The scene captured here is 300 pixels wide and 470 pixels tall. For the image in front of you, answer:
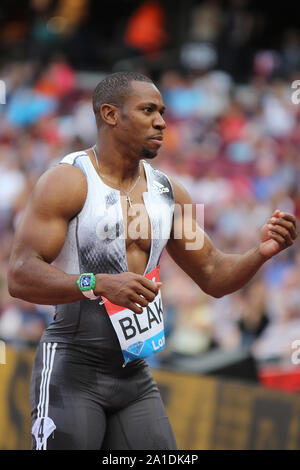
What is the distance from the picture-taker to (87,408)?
4.28 meters

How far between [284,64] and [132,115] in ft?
32.9

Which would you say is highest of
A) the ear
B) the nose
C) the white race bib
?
the ear

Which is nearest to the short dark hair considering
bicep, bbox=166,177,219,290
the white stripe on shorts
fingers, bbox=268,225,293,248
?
bicep, bbox=166,177,219,290

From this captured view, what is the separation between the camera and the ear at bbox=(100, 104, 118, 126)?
4598mm

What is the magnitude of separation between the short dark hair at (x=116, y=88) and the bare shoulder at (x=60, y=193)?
510 mm

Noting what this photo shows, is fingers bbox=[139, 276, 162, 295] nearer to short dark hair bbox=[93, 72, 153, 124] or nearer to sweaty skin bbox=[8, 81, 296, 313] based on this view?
sweaty skin bbox=[8, 81, 296, 313]

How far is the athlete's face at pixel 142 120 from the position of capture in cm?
453

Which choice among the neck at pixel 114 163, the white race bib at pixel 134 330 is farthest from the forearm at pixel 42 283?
the neck at pixel 114 163

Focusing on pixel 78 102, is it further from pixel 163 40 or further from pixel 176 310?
pixel 176 310

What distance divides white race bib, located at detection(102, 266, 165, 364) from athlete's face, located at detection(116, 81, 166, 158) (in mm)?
716

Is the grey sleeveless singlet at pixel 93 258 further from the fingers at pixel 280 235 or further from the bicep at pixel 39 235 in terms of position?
the fingers at pixel 280 235

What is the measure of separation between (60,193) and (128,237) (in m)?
0.49
